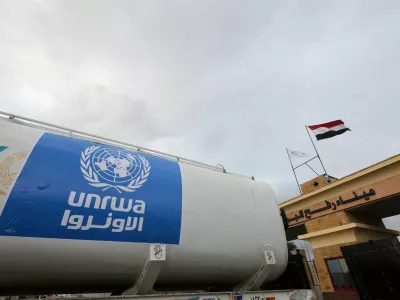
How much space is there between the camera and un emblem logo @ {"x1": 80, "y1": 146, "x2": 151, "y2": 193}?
105 inches

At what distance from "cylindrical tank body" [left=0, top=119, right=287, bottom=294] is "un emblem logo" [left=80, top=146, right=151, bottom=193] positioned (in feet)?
0.04

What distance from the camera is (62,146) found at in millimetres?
2742

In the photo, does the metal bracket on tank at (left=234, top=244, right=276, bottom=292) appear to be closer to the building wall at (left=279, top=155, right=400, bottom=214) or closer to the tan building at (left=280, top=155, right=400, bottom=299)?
the tan building at (left=280, top=155, right=400, bottom=299)

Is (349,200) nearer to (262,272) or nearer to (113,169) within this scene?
(262,272)

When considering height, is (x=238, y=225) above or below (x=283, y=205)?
below

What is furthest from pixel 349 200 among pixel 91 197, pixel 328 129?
pixel 91 197

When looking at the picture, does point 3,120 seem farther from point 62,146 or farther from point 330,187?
point 330,187

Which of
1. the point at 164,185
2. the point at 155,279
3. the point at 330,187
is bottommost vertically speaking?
the point at 155,279

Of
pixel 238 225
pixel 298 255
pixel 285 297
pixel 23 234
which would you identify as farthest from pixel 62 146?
pixel 298 255

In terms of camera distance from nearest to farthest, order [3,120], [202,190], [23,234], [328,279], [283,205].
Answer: [23,234] → [3,120] → [202,190] → [328,279] → [283,205]

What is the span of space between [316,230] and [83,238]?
14.5 m

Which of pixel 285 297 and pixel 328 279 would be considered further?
pixel 328 279

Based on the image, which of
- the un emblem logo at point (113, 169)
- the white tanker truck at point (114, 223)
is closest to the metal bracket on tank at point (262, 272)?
the white tanker truck at point (114, 223)

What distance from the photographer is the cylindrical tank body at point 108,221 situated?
86.4 inches
